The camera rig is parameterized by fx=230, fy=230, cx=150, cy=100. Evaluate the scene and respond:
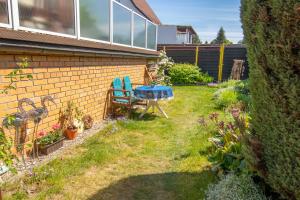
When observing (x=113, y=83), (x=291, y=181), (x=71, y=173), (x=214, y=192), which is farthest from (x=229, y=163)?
(x=113, y=83)

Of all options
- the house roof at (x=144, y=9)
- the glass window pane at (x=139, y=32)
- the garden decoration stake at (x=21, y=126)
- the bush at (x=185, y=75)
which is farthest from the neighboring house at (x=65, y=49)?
the house roof at (x=144, y=9)

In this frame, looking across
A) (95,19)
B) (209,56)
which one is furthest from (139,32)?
(209,56)

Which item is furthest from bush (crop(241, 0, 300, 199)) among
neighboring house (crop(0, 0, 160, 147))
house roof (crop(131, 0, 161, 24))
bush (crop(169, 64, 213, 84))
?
house roof (crop(131, 0, 161, 24))

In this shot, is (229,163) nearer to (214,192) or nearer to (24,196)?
(214,192)

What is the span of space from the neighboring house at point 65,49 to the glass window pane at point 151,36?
2.20 metres

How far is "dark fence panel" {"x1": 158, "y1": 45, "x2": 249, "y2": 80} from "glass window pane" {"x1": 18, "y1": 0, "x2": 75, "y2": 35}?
9726 mm

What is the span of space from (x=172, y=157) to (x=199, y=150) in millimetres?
473

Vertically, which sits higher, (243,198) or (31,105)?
(31,105)

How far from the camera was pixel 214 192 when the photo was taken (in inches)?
94.0

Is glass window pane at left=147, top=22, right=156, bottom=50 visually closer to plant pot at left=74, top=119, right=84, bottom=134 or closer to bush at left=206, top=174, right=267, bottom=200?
plant pot at left=74, top=119, right=84, bottom=134

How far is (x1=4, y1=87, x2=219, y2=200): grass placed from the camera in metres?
2.60

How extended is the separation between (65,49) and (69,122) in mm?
1329

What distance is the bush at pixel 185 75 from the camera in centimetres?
1281

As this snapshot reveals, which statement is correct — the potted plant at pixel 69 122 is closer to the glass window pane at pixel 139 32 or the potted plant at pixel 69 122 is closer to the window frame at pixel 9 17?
the window frame at pixel 9 17
